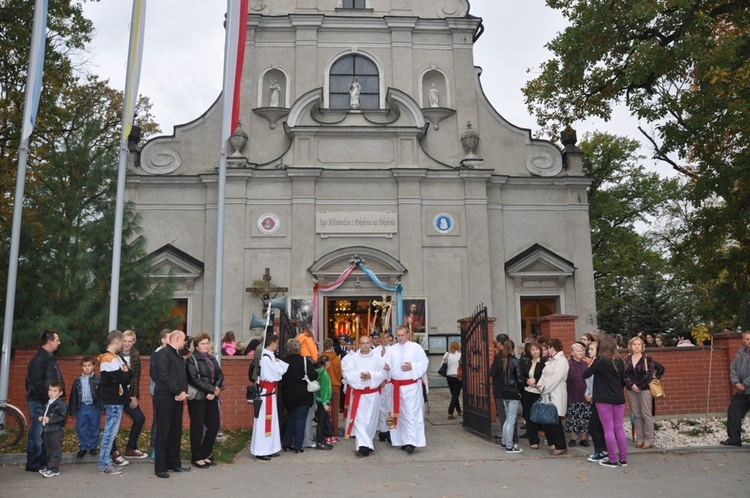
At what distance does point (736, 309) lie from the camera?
16359 mm

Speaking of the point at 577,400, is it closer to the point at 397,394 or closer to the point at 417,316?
the point at 397,394

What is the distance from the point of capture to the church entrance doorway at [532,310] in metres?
21.2

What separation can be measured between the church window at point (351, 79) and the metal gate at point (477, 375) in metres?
12.7

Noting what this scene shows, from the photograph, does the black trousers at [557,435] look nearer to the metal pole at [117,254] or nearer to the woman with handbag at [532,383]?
the woman with handbag at [532,383]

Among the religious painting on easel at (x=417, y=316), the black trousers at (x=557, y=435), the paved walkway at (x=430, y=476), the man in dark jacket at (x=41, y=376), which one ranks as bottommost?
the paved walkway at (x=430, y=476)

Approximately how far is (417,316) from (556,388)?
1061cm

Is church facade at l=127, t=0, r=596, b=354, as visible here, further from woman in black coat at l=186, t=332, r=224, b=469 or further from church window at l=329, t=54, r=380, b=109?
woman in black coat at l=186, t=332, r=224, b=469

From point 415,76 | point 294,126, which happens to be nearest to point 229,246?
point 294,126

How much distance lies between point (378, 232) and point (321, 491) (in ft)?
45.4

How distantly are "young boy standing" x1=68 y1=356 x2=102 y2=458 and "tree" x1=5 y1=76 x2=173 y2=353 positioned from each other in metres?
3.01

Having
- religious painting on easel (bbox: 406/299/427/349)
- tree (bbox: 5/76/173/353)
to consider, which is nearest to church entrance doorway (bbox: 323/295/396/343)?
religious painting on easel (bbox: 406/299/427/349)

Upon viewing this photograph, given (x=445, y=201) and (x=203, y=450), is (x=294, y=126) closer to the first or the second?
(x=445, y=201)

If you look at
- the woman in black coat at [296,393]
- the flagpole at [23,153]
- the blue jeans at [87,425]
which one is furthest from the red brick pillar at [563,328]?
the flagpole at [23,153]

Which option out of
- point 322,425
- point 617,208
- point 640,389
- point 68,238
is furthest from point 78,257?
point 617,208
